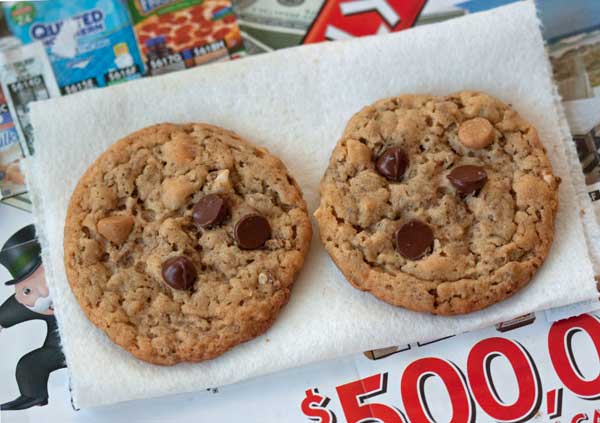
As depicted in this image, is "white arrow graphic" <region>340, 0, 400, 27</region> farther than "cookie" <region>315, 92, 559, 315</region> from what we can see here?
Yes

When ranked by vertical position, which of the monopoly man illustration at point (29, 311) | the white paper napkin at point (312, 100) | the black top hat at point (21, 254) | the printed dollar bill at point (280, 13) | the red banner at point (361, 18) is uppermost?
the printed dollar bill at point (280, 13)

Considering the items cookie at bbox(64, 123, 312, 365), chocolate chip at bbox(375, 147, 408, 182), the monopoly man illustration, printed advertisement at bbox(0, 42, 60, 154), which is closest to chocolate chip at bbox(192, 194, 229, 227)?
cookie at bbox(64, 123, 312, 365)

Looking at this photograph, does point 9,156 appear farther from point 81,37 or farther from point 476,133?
point 476,133

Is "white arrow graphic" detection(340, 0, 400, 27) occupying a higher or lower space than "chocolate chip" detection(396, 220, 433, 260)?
higher

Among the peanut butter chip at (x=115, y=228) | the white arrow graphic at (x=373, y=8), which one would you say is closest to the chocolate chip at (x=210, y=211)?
the peanut butter chip at (x=115, y=228)

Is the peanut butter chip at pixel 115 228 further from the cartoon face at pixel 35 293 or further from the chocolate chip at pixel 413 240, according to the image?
the chocolate chip at pixel 413 240

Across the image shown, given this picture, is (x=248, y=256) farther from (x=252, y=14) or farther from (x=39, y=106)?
(x=252, y=14)

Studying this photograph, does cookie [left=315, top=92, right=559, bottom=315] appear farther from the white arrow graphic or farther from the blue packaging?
the blue packaging
